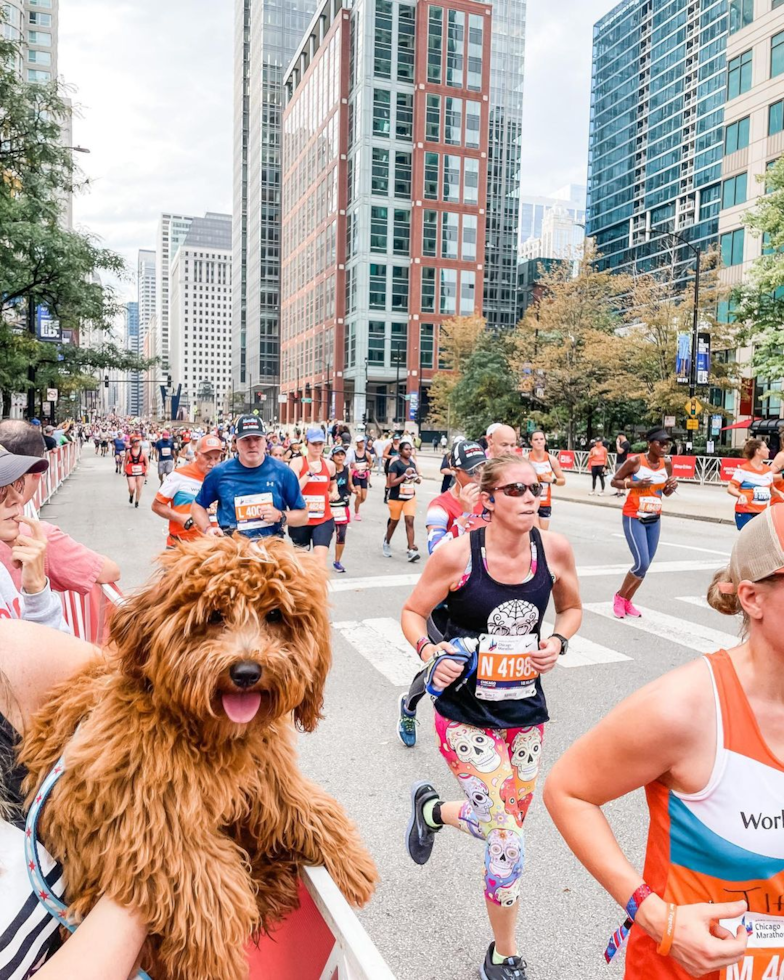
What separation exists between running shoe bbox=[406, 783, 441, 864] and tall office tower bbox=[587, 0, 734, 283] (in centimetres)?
9565

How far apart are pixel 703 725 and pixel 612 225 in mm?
133540

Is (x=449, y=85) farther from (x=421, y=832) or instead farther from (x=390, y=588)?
(x=421, y=832)

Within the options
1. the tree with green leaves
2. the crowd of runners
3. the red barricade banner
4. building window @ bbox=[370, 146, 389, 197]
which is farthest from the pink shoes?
building window @ bbox=[370, 146, 389, 197]

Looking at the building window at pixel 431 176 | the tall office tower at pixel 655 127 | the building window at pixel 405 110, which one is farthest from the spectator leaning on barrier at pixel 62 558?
the tall office tower at pixel 655 127

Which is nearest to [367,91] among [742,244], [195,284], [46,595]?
[742,244]

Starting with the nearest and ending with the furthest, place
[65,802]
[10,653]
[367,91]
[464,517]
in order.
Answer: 1. [65,802]
2. [10,653]
3. [464,517]
4. [367,91]

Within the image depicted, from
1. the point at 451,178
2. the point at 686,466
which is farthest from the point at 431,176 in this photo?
the point at 686,466

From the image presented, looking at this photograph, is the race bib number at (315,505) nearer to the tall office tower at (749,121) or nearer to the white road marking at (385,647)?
the white road marking at (385,647)

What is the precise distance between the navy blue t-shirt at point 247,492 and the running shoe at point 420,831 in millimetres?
3445

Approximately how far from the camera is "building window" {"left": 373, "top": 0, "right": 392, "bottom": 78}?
77.9 metres

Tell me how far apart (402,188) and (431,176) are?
330 cm

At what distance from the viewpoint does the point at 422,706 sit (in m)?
6.07

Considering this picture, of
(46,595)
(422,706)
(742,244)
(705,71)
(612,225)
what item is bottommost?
(422,706)

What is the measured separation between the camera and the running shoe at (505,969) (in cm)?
283
